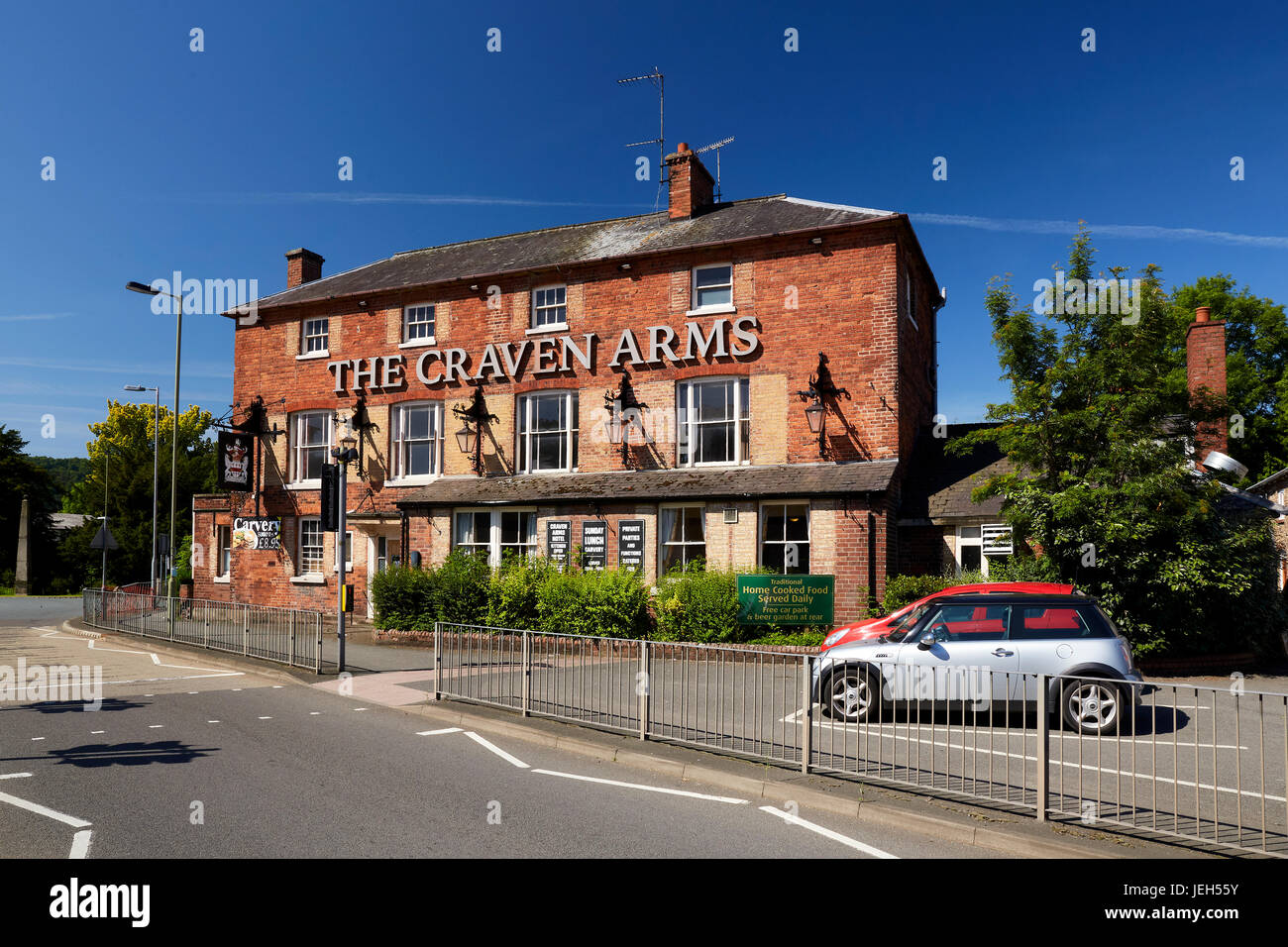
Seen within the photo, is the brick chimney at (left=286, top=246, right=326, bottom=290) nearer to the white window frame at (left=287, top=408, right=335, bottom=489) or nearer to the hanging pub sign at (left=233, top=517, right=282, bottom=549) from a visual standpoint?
the white window frame at (left=287, top=408, right=335, bottom=489)

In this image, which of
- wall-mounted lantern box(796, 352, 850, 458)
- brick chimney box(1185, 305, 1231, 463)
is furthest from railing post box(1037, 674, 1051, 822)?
brick chimney box(1185, 305, 1231, 463)

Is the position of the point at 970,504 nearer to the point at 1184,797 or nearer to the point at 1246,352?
the point at 1184,797

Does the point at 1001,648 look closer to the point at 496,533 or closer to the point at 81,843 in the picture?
the point at 81,843

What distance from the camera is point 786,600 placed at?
17938mm

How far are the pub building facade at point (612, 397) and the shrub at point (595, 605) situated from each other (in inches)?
49.9

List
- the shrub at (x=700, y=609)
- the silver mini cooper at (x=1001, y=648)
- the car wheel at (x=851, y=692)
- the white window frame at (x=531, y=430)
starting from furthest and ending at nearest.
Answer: the white window frame at (x=531, y=430) < the shrub at (x=700, y=609) < the car wheel at (x=851, y=692) < the silver mini cooper at (x=1001, y=648)

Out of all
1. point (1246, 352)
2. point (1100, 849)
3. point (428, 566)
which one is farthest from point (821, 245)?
point (1246, 352)

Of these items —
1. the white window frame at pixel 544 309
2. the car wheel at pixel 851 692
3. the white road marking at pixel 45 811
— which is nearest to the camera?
the white road marking at pixel 45 811

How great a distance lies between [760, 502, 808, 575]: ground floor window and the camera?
1889 centimetres

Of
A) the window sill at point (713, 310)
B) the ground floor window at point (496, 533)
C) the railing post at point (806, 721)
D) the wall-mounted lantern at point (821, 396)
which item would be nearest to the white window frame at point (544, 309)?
the window sill at point (713, 310)

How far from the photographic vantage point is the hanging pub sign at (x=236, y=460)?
25500 millimetres

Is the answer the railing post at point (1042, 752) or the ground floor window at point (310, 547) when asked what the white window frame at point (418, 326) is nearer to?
the ground floor window at point (310, 547)

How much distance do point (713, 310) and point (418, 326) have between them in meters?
8.98
